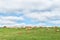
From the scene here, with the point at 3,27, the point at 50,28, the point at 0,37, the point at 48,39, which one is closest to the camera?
the point at 48,39

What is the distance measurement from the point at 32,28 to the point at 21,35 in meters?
4.99

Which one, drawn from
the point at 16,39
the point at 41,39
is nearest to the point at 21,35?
the point at 16,39

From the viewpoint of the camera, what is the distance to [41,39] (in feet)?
89.0

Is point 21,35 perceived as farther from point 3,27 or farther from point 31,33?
point 3,27

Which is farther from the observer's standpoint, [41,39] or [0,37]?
[0,37]

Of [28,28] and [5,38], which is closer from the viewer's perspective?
[5,38]

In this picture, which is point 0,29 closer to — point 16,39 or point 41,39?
point 16,39

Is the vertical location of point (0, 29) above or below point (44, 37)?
above

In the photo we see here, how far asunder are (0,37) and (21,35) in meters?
3.64

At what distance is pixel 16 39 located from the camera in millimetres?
27516

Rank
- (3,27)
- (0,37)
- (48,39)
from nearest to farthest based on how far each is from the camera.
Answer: (48,39)
(0,37)
(3,27)

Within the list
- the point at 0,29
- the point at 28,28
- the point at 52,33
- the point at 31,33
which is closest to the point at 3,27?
the point at 0,29

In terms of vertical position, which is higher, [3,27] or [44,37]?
[3,27]

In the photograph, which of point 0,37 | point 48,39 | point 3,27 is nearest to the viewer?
point 48,39
